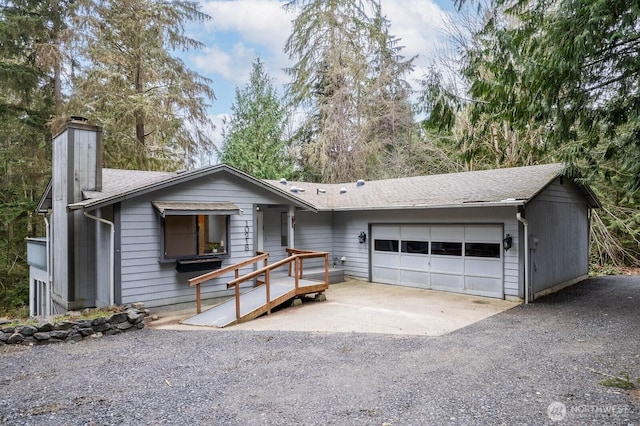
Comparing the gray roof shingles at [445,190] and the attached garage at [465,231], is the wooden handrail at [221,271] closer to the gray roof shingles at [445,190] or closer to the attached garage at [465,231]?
the attached garage at [465,231]

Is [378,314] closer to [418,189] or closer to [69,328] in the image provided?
[418,189]

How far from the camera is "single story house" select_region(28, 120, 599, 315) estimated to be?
8156 millimetres

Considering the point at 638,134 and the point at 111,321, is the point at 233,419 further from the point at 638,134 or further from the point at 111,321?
the point at 638,134

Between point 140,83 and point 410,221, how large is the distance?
1098cm

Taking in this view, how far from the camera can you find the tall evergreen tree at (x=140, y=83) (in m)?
13.8

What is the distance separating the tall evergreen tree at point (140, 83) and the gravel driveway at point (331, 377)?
9.60 meters

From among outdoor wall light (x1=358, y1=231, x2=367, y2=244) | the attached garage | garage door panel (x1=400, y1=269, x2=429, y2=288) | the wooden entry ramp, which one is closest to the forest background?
the attached garage

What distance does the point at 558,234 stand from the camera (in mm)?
10555

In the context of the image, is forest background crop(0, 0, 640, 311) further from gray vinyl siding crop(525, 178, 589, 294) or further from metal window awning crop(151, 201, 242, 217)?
metal window awning crop(151, 201, 242, 217)

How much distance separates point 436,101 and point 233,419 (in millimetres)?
7161

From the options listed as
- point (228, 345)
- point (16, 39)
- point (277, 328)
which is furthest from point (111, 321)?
point (16, 39)

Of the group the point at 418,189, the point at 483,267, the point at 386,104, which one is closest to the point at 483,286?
the point at 483,267

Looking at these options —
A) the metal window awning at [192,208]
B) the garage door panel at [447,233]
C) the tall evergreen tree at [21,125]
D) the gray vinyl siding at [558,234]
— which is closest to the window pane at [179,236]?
the metal window awning at [192,208]

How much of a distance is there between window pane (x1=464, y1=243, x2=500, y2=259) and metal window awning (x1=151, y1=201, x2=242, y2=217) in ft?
18.4
